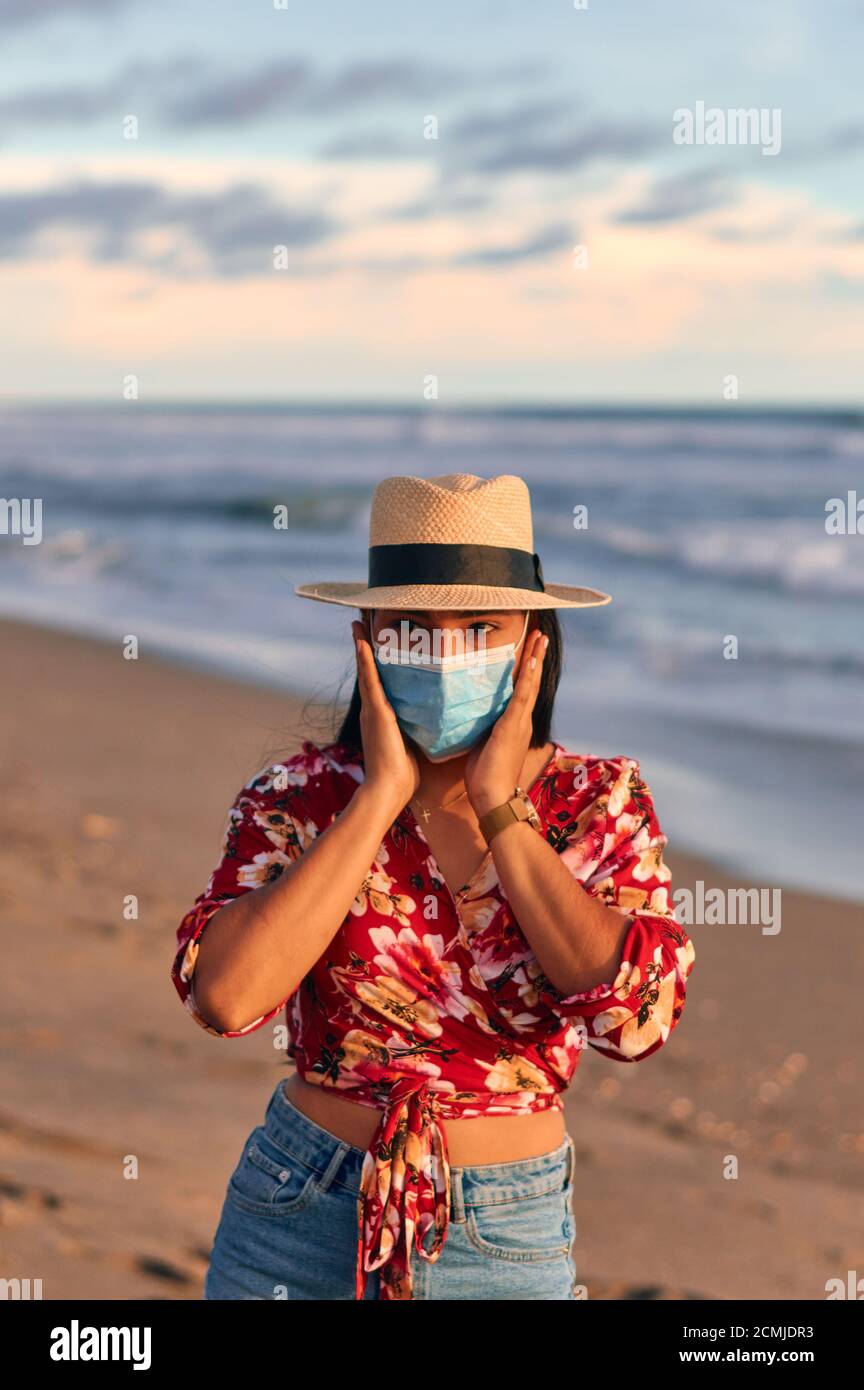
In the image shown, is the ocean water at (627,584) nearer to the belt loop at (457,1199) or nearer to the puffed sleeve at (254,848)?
the puffed sleeve at (254,848)

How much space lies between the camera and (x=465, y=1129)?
2625mm

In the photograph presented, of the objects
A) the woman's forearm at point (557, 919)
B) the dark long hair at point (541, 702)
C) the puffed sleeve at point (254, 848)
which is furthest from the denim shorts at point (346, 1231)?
the dark long hair at point (541, 702)

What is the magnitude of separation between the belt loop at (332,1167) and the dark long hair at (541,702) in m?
0.67

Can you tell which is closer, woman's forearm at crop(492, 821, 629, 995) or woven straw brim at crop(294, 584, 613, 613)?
woman's forearm at crop(492, 821, 629, 995)

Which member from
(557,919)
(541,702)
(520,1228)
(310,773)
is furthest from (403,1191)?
(541,702)

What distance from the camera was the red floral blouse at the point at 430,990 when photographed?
2.54 metres

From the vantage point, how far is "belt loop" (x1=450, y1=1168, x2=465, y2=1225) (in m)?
2.60

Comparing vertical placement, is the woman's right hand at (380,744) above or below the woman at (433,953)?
above

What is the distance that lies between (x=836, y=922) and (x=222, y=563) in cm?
1446

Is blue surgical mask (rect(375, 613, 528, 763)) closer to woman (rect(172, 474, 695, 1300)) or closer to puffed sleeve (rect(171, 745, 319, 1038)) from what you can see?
woman (rect(172, 474, 695, 1300))

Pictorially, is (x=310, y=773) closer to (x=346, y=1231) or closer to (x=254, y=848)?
(x=254, y=848)

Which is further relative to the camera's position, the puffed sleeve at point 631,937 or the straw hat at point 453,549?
the straw hat at point 453,549

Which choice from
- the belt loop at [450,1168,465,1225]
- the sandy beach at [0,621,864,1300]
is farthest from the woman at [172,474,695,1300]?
the sandy beach at [0,621,864,1300]

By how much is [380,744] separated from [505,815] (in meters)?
0.24
